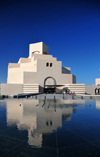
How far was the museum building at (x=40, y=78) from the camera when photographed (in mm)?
39438

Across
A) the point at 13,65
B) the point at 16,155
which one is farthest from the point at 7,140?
the point at 13,65

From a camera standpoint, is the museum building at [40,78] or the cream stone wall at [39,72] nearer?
the museum building at [40,78]

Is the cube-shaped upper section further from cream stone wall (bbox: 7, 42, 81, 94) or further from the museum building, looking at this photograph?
cream stone wall (bbox: 7, 42, 81, 94)

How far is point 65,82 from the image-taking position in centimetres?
4309

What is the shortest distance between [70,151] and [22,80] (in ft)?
132

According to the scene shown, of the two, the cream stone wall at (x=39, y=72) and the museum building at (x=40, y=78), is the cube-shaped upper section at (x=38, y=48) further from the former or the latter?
the cream stone wall at (x=39, y=72)

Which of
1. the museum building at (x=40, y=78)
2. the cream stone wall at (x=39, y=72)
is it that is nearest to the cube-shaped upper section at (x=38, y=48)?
the museum building at (x=40, y=78)

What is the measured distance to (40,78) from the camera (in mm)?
41969

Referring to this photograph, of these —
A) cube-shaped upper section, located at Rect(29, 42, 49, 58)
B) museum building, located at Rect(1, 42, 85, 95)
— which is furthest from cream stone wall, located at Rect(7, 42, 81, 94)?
cube-shaped upper section, located at Rect(29, 42, 49, 58)

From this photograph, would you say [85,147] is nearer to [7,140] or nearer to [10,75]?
[7,140]

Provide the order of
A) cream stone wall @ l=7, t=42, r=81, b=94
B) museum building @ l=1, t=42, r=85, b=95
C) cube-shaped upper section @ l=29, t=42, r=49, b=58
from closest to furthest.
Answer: museum building @ l=1, t=42, r=85, b=95 → cream stone wall @ l=7, t=42, r=81, b=94 → cube-shaped upper section @ l=29, t=42, r=49, b=58

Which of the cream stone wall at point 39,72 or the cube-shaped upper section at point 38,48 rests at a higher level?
the cube-shaped upper section at point 38,48

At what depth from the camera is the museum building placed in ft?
129

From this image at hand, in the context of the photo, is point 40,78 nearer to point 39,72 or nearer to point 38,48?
point 39,72
